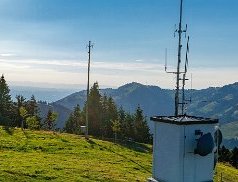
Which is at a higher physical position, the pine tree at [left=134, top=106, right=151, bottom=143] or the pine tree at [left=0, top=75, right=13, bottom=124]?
the pine tree at [left=0, top=75, right=13, bottom=124]

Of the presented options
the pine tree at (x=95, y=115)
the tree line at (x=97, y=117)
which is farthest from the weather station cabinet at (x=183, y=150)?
the pine tree at (x=95, y=115)

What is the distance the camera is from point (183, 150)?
1160 centimetres

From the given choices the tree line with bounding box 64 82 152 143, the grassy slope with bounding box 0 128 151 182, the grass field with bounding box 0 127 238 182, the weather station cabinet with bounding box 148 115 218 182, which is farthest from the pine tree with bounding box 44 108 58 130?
the weather station cabinet with bounding box 148 115 218 182

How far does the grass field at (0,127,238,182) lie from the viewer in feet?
94.9

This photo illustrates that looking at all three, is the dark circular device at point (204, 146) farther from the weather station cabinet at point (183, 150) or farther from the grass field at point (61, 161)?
the grass field at point (61, 161)

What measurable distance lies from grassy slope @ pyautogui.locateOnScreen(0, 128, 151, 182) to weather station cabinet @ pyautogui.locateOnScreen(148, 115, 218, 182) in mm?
16552

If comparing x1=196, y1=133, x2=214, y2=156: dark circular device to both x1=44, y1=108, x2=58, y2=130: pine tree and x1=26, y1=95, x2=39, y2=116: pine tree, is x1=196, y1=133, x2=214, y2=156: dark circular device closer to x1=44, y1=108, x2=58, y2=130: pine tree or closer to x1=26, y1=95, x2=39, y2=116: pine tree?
x1=44, y1=108, x2=58, y2=130: pine tree

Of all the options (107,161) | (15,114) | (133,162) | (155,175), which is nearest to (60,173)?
(107,161)

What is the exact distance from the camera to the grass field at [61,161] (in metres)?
28.9

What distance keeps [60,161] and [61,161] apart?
0.35 feet

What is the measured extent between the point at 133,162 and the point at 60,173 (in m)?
14.1

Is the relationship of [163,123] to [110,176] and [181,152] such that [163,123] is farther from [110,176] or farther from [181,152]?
[110,176]

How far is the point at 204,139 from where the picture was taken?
1164 centimetres

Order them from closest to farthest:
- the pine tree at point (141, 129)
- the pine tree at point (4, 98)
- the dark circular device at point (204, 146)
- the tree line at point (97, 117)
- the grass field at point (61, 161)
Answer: the dark circular device at point (204, 146), the grass field at point (61, 161), the pine tree at point (4, 98), the tree line at point (97, 117), the pine tree at point (141, 129)
